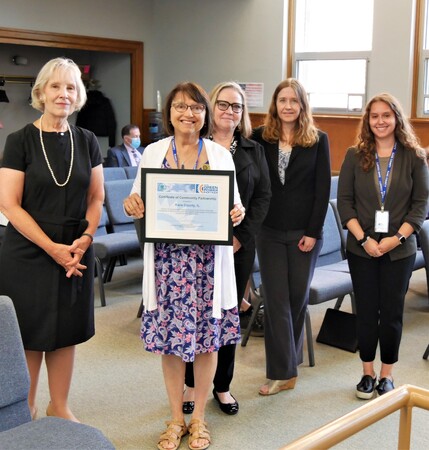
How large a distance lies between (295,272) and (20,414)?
1.86 meters

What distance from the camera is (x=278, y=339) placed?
3924mm

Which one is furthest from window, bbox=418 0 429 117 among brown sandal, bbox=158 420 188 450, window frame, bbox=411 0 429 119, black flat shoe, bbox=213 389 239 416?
brown sandal, bbox=158 420 188 450

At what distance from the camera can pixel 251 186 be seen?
3559 millimetres

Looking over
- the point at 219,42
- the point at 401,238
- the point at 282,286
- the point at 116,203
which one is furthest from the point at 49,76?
the point at 219,42

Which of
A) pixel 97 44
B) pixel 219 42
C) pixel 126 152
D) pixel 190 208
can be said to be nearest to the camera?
pixel 190 208

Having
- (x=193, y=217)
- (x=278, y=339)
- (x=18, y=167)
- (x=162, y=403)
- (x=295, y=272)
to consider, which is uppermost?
(x=18, y=167)

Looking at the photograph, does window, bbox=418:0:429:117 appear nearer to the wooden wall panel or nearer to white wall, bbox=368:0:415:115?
white wall, bbox=368:0:415:115

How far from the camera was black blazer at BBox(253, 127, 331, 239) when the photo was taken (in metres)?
3.80

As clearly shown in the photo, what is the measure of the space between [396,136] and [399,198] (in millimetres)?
351

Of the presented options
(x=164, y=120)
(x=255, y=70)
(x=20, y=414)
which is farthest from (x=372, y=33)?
(x=20, y=414)

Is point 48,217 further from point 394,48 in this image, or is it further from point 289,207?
point 394,48

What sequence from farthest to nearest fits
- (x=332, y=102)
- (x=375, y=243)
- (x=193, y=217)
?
(x=332, y=102) → (x=375, y=243) → (x=193, y=217)

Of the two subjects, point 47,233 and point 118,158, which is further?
point 118,158

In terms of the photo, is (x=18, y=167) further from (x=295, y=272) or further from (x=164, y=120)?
(x=295, y=272)
